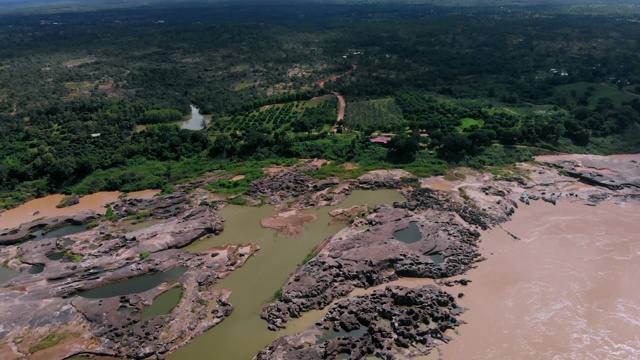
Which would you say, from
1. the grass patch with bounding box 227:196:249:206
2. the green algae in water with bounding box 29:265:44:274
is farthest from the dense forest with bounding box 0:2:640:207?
the green algae in water with bounding box 29:265:44:274

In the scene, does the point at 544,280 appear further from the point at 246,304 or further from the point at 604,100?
the point at 604,100

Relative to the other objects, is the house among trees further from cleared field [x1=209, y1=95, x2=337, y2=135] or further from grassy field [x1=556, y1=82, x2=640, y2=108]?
grassy field [x1=556, y1=82, x2=640, y2=108]

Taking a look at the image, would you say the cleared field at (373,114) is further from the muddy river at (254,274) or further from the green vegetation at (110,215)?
the green vegetation at (110,215)

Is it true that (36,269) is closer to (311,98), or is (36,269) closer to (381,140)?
(381,140)

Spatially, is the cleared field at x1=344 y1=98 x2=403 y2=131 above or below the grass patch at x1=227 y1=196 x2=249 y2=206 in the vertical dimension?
above

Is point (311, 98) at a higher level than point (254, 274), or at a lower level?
higher

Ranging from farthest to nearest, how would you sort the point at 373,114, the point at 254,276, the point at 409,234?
1. the point at 373,114
2. the point at 409,234
3. the point at 254,276

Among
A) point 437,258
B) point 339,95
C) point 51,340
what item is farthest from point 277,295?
point 339,95
